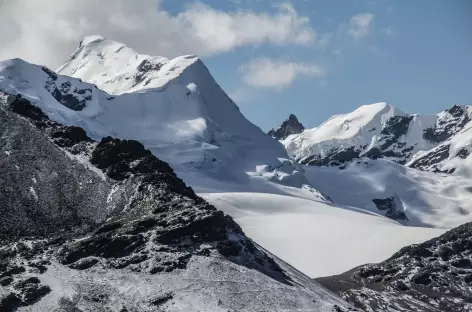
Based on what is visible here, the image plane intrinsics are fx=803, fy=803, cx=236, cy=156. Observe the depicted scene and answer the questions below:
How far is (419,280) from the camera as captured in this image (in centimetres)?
15825

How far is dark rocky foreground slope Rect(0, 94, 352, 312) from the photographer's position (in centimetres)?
10488

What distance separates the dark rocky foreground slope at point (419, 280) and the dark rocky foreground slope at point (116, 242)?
77.1 feet

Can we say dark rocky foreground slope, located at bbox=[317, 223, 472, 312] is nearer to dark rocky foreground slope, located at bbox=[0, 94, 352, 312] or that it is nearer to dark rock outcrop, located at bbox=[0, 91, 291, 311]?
dark rocky foreground slope, located at bbox=[0, 94, 352, 312]

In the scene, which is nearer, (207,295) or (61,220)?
(207,295)

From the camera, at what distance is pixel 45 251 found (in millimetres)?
117375

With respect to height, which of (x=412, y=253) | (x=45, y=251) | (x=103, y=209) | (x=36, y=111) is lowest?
(x=45, y=251)

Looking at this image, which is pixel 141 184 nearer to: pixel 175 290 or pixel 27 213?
pixel 27 213

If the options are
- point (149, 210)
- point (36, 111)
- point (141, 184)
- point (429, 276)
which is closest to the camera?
point (149, 210)

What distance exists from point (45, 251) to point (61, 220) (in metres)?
14.4

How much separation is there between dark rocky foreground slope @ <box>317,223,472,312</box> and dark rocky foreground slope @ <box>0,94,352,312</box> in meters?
23.5

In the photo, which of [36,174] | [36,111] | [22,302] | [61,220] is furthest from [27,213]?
[36,111]

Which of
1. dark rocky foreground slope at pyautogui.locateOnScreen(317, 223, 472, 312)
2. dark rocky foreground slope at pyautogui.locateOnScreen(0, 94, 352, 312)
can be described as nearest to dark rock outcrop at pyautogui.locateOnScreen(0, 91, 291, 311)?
dark rocky foreground slope at pyautogui.locateOnScreen(0, 94, 352, 312)

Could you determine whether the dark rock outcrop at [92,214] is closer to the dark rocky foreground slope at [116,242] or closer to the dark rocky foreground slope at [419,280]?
the dark rocky foreground slope at [116,242]

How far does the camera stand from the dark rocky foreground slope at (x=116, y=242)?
4129 inches
